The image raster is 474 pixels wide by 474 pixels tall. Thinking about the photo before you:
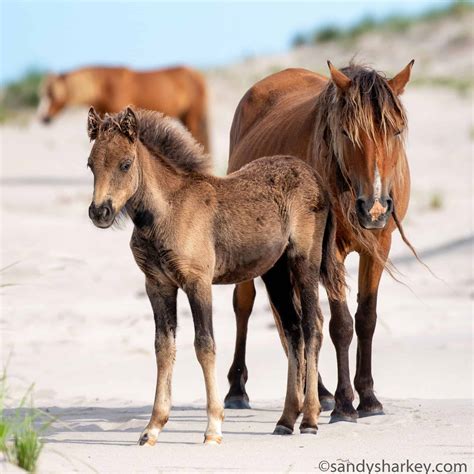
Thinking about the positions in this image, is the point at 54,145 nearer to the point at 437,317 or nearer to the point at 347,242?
the point at 437,317

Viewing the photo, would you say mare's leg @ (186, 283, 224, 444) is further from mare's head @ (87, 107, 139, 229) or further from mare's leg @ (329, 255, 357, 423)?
mare's leg @ (329, 255, 357, 423)

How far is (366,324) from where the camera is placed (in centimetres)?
738

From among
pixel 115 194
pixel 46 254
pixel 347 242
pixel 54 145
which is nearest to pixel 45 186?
pixel 54 145

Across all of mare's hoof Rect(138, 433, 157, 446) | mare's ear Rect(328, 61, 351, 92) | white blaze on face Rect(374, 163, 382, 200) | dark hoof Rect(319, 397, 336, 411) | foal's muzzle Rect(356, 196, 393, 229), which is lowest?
dark hoof Rect(319, 397, 336, 411)

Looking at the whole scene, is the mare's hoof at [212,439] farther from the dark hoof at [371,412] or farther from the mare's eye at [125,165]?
the dark hoof at [371,412]

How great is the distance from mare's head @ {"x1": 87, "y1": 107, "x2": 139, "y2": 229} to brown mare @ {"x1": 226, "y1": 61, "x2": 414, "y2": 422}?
1.28 meters

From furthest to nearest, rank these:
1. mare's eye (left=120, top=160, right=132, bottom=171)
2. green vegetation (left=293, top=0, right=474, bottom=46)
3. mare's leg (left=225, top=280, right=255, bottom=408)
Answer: green vegetation (left=293, top=0, right=474, bottom=46), mare's leg (left=225, top=280, right=255, bottom=408), mare's eye (left=120, top=160, right=132, bottom=171)

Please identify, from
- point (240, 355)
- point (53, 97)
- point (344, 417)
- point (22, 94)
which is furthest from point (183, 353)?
point (22, 94)

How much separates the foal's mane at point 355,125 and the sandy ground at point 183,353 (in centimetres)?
122

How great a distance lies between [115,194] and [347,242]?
6.26ft

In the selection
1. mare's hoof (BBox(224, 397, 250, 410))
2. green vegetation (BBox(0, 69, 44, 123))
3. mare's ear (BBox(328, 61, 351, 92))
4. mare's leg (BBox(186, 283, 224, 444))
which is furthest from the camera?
green vegetation (BBox(0, 69, 44, 123))

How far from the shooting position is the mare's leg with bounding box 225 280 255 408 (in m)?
8.05

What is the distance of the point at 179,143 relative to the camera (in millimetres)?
6109

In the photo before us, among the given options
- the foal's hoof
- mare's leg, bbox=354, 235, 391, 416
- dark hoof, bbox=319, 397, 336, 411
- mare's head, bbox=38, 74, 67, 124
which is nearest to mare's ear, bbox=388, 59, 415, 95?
mare's leg, bbox=354, 235, 391, 416
